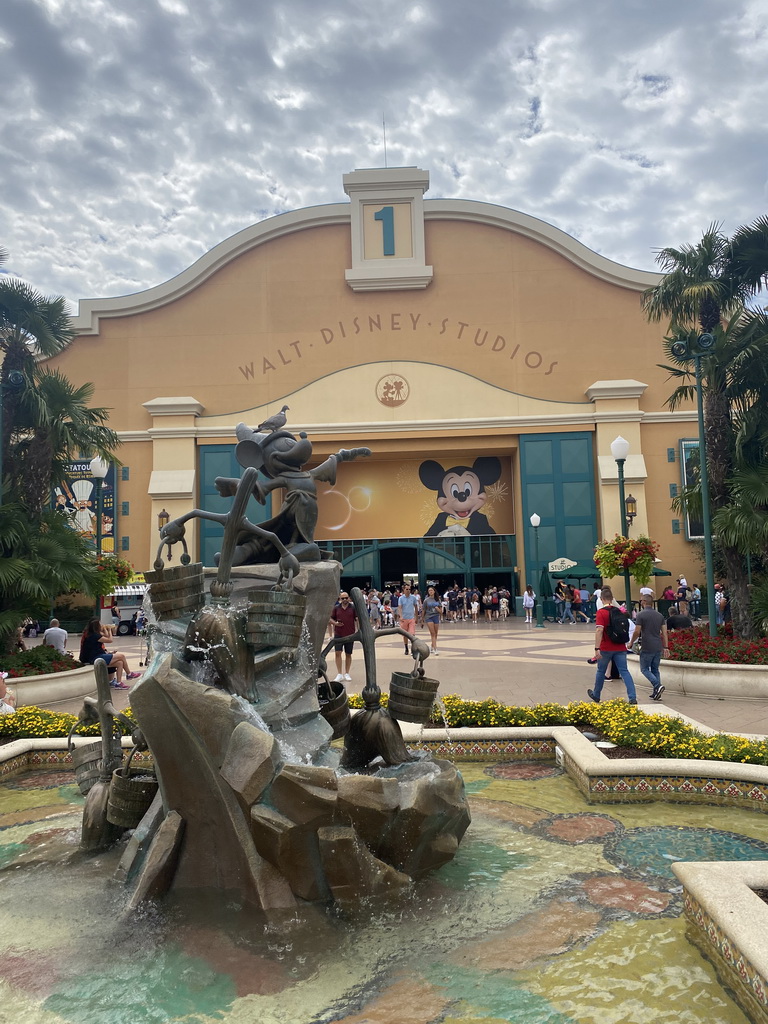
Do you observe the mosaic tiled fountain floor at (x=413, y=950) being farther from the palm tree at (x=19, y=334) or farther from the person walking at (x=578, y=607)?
the person walking at (x=578, y=607)

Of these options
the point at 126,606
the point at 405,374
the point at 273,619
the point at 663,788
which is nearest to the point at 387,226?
the point at 405,374

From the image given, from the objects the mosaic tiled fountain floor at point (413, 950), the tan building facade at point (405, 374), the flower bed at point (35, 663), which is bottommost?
the mosaic tiled fountain floor at point (413, 950)

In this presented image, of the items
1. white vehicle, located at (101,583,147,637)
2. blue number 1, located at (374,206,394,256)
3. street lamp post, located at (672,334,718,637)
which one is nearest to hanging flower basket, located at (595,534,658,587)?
street lamp post, located at (672,334,718,637)

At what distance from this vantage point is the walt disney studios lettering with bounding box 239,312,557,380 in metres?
32.0

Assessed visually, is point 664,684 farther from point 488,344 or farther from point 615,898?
point 488,344

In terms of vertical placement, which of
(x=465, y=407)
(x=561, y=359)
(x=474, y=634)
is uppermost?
(x=561, y=359)

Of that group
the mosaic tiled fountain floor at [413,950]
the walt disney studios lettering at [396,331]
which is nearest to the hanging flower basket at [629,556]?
the mosaic tiled fountain floor at [413,950]

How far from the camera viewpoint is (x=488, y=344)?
32031 mm

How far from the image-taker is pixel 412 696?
192 inches

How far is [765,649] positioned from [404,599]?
22.6ft

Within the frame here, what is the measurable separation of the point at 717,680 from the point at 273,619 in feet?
30.1

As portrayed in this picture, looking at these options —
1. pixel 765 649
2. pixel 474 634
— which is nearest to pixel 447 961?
pixel 765 649

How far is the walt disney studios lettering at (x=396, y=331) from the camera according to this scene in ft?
105

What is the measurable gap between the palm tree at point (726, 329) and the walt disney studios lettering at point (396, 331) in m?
16.2
